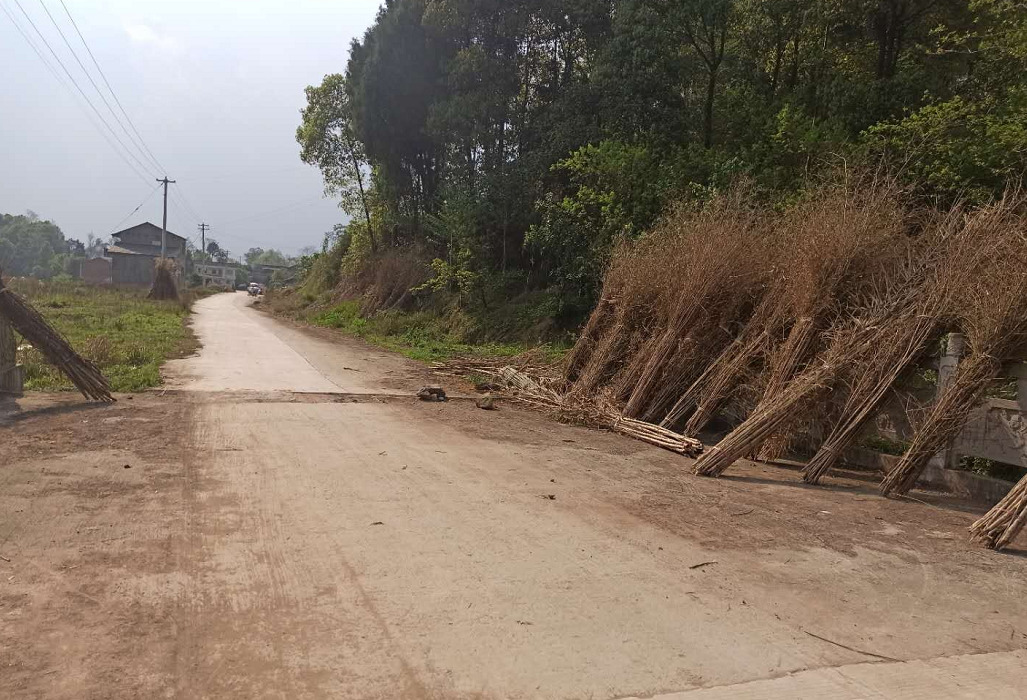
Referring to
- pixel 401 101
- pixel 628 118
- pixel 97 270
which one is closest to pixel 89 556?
pixel 628 118

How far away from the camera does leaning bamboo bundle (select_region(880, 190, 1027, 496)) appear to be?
6172mm

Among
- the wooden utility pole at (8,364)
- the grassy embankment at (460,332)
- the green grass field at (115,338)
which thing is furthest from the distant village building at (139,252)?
the wooden utility pole at (8,364)

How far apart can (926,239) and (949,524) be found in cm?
338

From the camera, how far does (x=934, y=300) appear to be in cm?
695

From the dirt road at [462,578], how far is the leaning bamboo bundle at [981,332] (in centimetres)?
54

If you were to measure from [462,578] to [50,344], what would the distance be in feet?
25.0

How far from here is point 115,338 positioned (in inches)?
683

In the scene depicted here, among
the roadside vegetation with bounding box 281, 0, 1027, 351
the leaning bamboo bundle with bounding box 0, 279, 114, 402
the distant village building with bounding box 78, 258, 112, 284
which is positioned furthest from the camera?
the distant village building with bounding box 78, 258, 112, 284

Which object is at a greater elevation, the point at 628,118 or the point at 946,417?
the point at 628,118

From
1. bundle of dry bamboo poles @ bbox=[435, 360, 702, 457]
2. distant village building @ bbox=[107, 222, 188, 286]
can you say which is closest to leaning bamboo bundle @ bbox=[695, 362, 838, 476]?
bundle of dry bamboo poles @ bbox=[435, 360, 702, 457]

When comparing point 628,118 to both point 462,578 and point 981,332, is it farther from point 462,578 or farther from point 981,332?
point 462,578

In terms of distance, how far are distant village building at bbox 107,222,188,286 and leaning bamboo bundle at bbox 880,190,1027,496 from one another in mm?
72697

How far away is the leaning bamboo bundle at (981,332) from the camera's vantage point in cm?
617

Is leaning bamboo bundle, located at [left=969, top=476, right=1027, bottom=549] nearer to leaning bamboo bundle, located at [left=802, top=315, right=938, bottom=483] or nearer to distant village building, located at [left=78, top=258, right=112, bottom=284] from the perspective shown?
leaning bamboo bundle, located at [left=802, top=315, right=938, bottom=483]
